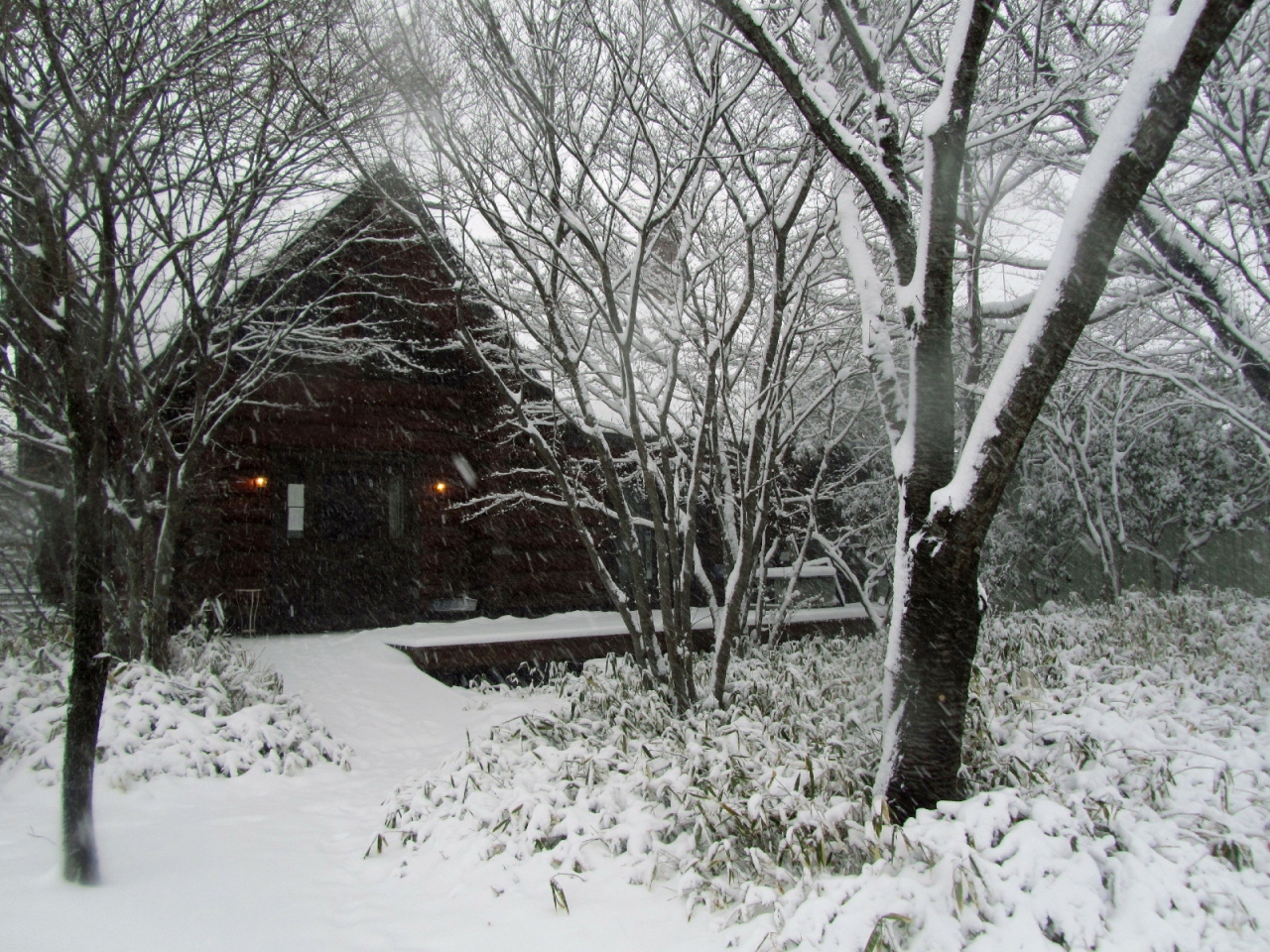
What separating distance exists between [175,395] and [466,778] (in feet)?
24.2

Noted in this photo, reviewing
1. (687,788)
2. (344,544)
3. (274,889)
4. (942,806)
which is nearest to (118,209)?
(274,889)

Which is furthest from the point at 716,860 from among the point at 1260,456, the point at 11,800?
the point at 1260,456

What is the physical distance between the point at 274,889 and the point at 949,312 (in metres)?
4.00

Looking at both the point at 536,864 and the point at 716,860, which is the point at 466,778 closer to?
the point at 536,864

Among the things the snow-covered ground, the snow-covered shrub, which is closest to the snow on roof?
the snow-covered ground

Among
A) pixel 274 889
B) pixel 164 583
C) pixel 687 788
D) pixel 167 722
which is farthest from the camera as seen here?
pixel 164 583

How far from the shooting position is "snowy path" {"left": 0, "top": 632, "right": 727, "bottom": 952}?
3.04 metres

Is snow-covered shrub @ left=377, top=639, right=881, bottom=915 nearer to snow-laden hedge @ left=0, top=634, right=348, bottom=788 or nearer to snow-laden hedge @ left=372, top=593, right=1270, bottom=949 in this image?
snow-laden hedge @ left=372, top=593, right=1270, bottom=949

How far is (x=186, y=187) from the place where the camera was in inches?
245

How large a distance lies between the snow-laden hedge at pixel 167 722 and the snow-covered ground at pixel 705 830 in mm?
32

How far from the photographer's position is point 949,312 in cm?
364

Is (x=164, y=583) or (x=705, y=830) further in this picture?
(x=164, y=583)

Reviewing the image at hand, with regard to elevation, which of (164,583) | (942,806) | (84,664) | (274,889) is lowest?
(274,889)

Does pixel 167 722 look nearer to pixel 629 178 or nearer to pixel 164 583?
pixel 164 583
